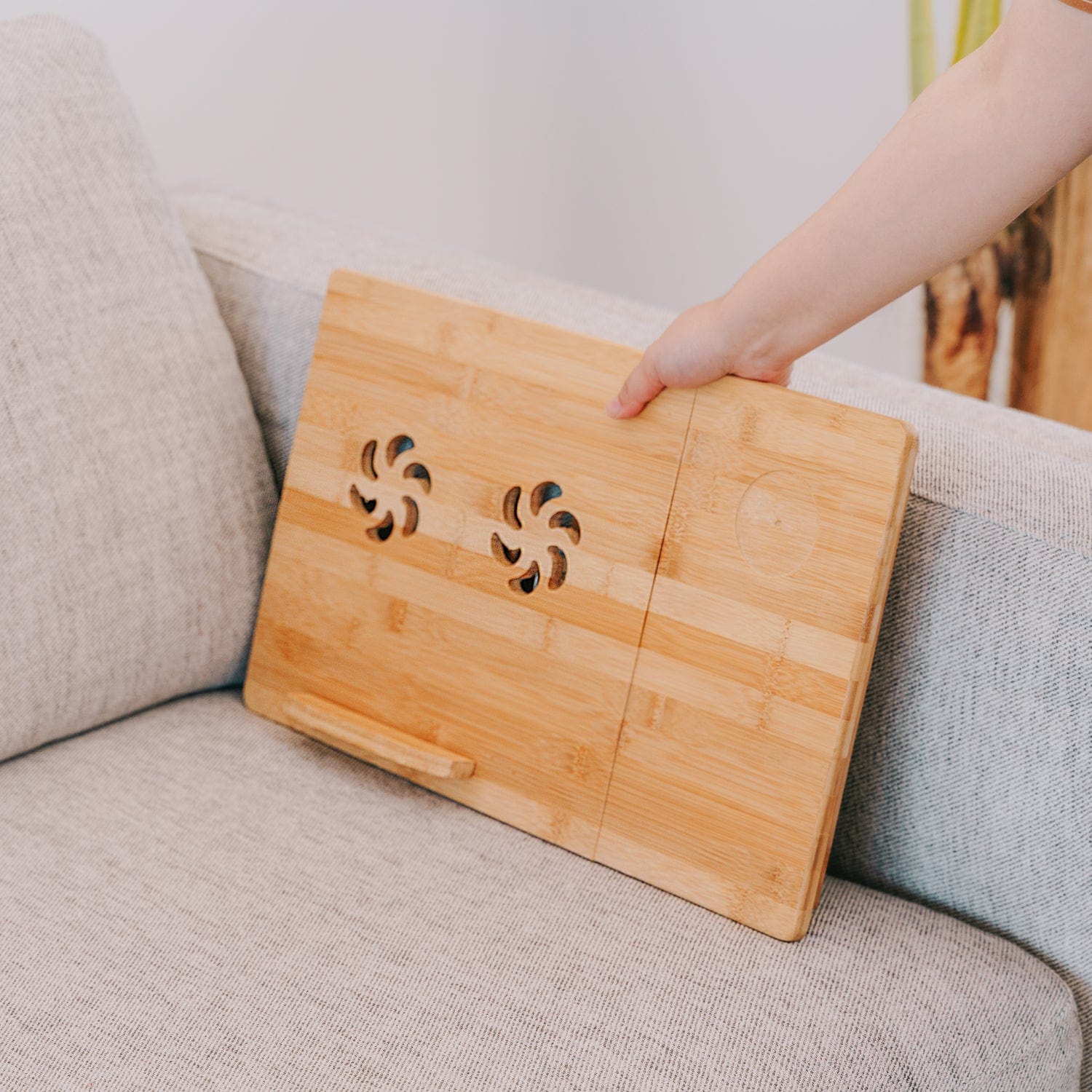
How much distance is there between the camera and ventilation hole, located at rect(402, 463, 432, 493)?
91 cm

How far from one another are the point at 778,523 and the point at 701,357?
0.39ft

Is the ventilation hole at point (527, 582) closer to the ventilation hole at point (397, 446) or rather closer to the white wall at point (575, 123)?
the ventilation hole at point (397, 446)

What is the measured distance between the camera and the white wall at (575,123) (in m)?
1.63

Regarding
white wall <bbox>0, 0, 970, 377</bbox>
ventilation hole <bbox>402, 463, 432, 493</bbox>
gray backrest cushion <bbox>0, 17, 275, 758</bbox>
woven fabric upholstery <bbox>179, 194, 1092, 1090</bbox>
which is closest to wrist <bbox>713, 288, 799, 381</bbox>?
woven fabric upholstery <bbox>179, 194, 1092, 1090</bbox>

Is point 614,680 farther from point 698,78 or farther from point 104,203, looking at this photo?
point 698,78

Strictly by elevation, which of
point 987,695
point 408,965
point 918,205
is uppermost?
point 918,205

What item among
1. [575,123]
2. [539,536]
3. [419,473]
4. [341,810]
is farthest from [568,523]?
[575,123]

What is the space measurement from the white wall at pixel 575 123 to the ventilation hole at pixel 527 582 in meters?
0.87

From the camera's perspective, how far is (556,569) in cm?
85

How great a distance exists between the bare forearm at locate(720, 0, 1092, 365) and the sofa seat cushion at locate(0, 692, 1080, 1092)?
385mm

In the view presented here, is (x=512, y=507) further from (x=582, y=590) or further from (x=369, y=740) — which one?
(x=369, y=740)

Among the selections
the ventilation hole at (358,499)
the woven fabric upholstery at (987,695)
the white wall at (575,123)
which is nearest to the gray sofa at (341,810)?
the woven fabric upholstery at (987,695)

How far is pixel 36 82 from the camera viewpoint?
0.89 metres

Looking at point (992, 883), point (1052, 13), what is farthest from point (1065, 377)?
point (1052, 13)
